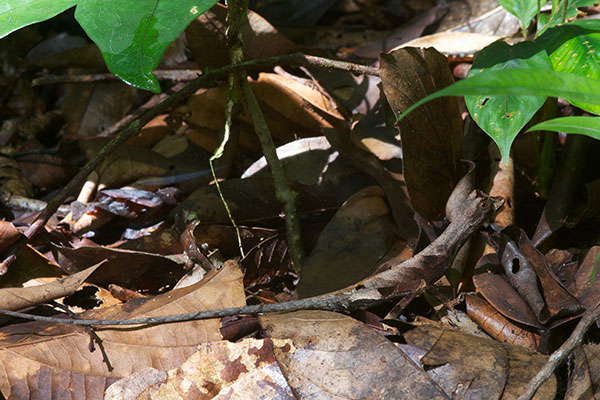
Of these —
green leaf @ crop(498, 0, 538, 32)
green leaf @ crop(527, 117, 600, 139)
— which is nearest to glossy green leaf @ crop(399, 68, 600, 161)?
green leaf @ crop(527, 117, 600, 139)

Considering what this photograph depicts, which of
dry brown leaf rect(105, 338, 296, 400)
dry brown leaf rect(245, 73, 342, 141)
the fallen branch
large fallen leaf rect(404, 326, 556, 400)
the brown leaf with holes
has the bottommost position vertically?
the brown leaf with holes

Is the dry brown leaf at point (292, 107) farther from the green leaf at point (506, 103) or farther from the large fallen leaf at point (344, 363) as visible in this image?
the large fallen leaf at point (344, 363)

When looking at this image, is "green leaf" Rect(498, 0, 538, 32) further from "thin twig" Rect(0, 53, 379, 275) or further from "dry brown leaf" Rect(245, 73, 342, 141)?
"dry brown leaf" Rect(245, 73, 342, 141)

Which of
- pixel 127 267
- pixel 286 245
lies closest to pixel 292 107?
pixel 286 245

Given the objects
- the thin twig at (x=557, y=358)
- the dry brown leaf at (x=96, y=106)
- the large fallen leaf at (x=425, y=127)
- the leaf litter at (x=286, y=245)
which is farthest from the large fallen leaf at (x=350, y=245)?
the dry brown leaf at (x=96, y=106)

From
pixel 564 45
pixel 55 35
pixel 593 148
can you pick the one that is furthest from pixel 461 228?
pixel 55 35

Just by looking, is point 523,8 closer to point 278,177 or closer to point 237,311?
point 278,177
